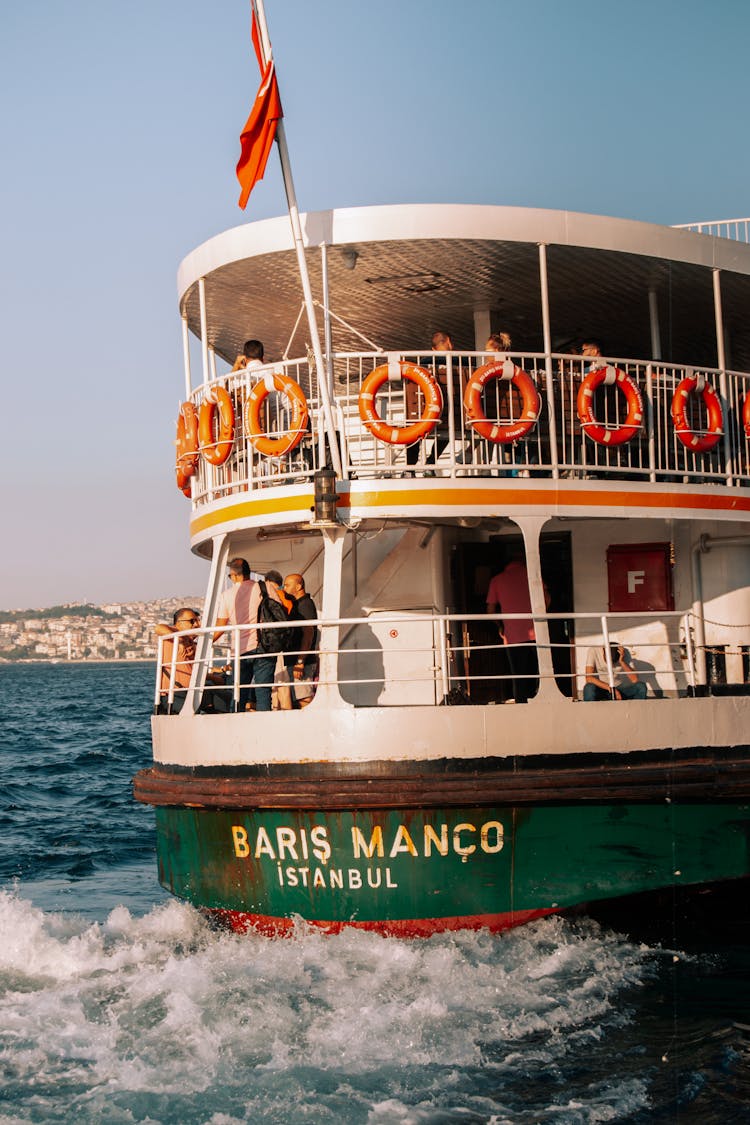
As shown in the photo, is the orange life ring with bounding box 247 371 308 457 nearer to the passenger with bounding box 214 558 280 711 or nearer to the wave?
the passenger with bounding box 214 558 280 711

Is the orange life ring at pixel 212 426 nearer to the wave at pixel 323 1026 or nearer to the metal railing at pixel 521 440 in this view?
the metal railing at pixel 521 440

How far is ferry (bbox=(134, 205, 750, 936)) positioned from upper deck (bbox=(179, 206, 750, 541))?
0.04m

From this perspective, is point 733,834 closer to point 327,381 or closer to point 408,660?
point 408,660

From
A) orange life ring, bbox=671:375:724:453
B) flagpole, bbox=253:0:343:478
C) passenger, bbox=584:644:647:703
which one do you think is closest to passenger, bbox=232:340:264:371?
flagpole, bbox=253:0:343:478

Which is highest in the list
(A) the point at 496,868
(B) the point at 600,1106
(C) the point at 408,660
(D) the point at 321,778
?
(C) the point at 408,660

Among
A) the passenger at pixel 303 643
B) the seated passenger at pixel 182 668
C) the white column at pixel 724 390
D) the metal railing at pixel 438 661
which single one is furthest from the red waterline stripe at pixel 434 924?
the white column at pixel 724 390

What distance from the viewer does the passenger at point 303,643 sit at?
11359 millimetres

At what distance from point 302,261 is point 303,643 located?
10.3 ft

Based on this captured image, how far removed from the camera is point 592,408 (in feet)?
37.2

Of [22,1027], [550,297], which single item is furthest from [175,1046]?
[550,297]

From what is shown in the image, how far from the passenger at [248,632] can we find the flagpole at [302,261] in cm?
144

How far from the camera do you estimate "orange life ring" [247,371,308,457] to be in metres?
11.1

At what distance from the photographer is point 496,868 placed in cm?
1015

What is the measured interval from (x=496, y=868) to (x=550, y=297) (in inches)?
240
